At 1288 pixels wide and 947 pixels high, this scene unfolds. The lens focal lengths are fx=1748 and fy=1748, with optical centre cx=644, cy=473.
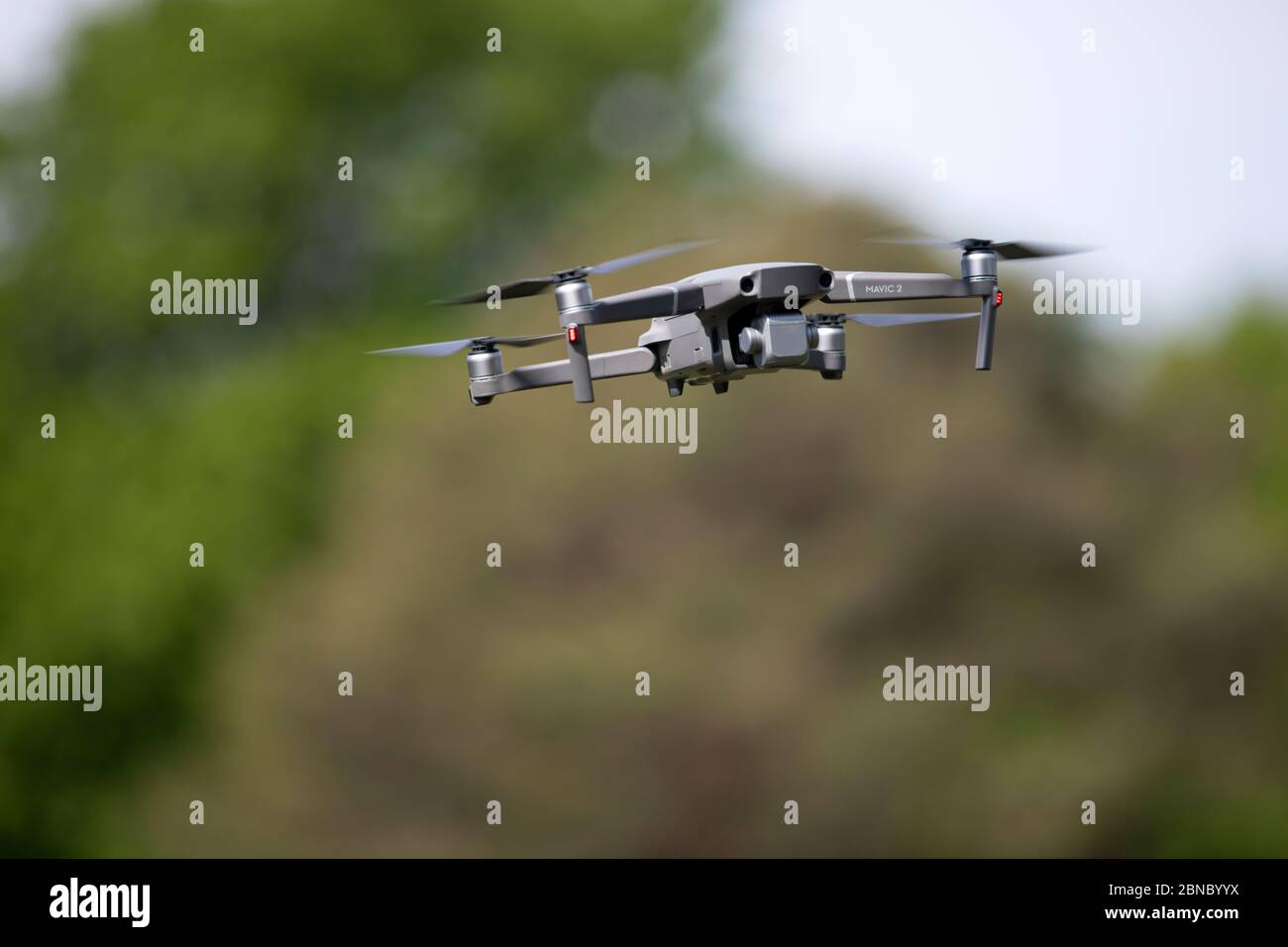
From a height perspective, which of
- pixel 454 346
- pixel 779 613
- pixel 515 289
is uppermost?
pixel 515 289

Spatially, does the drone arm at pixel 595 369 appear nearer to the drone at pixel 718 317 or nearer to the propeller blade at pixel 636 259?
the drone at pixel 718 317

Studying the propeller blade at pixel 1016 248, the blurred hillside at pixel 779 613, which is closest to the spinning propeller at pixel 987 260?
the propeller blade at pixel 1016 248

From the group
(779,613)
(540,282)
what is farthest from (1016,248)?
(779,613)

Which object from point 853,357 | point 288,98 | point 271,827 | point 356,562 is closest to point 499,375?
point 853,357

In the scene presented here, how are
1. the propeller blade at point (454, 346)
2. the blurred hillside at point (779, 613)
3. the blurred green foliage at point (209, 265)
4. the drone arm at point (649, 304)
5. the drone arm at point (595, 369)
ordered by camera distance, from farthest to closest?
the blurred green foliage at point (209, 265)
the blurred hillside at point (779, 613)
the drone arm at point (595, 369)
the propeller blade at point (454, 346)
the drone arm at point (649, 304)

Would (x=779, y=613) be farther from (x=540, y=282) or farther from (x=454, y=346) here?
(x=540, y=282)

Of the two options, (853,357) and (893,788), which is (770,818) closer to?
(893,788)

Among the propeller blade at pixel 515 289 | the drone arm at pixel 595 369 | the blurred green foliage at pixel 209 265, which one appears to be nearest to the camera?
the propeller blade at pixel 515 289

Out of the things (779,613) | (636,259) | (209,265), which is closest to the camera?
(636,259)
